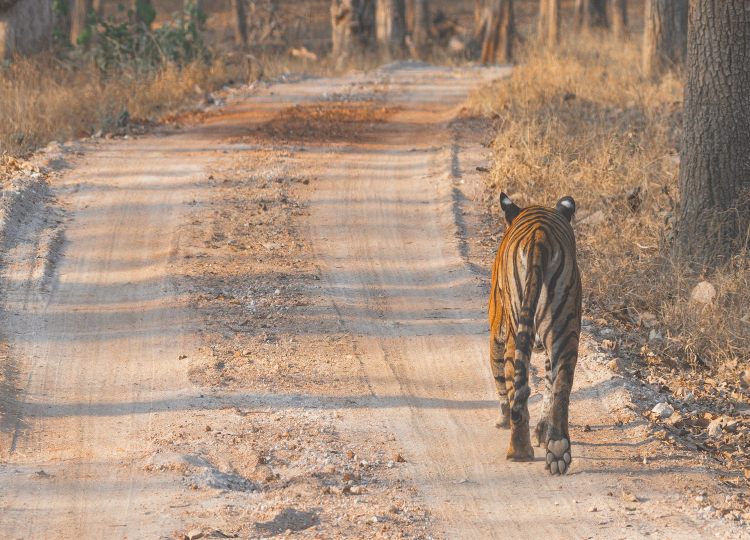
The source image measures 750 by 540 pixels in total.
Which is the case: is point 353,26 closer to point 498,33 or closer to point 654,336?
point 498,33

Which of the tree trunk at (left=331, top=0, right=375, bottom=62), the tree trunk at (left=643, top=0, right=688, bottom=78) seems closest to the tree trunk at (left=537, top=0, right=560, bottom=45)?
the tree trunk at (left=331, top=0, right=375, bottom=62)

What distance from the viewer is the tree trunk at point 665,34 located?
52.4ft

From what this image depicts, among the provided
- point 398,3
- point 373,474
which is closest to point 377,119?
point 373,474

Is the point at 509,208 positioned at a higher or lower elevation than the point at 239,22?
higher

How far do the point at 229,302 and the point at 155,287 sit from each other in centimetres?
70

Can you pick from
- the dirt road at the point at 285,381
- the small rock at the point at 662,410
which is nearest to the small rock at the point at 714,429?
the small rock at the point at 662,410

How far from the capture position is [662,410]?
21.3 ft

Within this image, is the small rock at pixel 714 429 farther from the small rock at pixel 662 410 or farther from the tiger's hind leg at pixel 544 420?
the tiger's hind leg at pixel 544 420

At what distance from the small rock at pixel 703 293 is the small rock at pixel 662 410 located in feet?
5.24

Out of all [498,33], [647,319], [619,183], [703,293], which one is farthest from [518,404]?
[498,33]

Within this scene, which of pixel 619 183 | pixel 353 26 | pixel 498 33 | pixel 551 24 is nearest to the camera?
pixel 619 183

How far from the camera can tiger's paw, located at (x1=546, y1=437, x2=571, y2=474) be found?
5.52 m

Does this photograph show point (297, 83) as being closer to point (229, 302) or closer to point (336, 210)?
point (336, 210)

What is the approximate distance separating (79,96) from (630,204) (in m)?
7.99
